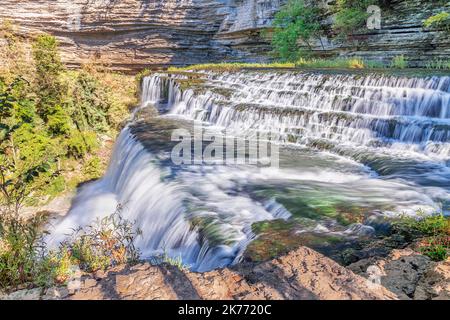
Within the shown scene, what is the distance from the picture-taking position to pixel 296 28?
2111 cm

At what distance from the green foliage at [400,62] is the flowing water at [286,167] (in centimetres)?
486

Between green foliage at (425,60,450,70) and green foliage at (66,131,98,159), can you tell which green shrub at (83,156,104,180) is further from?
green foliage at (425,60,450,70)

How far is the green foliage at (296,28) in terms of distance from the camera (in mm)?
21328

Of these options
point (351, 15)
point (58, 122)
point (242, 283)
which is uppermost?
point (351, 15)

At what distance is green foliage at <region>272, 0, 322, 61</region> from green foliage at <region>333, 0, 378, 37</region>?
1811 mm

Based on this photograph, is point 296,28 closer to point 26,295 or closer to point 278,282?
point 278,282

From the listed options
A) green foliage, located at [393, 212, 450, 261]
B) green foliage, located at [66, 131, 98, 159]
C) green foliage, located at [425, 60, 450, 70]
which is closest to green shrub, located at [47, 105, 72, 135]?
green foliage, located at [66, 131, 98, 159]

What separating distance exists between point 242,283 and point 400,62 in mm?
15272

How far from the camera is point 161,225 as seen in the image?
5992 mm

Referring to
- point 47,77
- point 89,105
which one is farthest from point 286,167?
point 47,77

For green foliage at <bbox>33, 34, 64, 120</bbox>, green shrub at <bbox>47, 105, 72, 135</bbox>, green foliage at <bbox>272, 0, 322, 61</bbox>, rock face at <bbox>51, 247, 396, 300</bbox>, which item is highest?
green foliage at <bbox>272, 0, 322, 61</bbox>

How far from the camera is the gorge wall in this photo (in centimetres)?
2550

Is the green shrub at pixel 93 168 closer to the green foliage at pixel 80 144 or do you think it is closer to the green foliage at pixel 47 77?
the green foliage at pixel 80 144

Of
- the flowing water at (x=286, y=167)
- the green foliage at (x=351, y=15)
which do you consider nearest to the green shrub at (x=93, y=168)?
the flowing water at (x=286, y=167)
